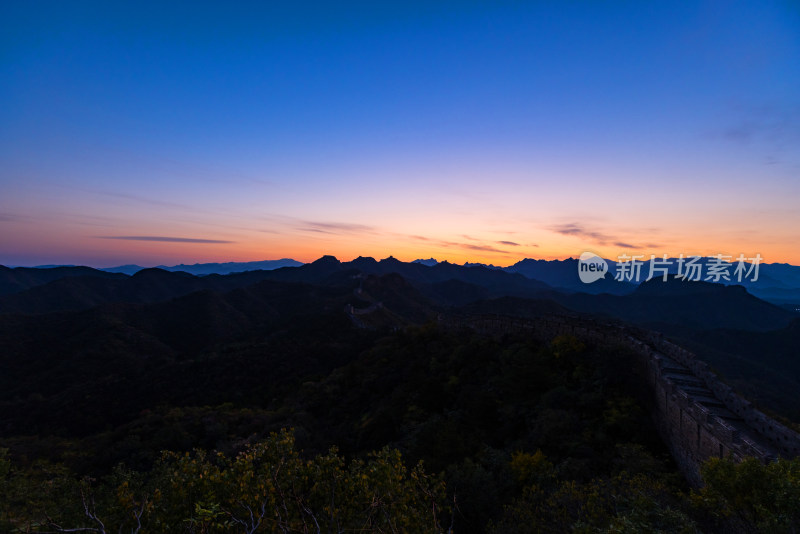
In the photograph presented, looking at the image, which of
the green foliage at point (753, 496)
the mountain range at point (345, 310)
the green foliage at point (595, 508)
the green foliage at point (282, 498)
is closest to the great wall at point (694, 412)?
the green foliage at point (753, 496)

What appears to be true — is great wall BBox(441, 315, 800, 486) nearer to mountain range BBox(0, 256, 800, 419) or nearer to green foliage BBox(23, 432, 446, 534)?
green foliage BBox(23, 432, 446, 534)

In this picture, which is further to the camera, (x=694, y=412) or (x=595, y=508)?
(x=694, y=412)

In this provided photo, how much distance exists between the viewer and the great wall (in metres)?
10.5

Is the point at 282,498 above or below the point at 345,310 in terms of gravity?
above

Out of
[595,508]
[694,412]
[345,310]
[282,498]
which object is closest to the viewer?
[282,498]

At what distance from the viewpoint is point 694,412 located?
12.3m

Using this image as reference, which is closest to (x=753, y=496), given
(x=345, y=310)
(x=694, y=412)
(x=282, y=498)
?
(x=694, y=412)

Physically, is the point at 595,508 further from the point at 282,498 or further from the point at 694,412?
the point at 282,498

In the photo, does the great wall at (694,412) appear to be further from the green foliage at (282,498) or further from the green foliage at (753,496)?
the green foliage at (282,498)

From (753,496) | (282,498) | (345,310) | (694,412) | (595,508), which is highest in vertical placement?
(753,496)

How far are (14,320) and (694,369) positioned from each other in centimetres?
9595

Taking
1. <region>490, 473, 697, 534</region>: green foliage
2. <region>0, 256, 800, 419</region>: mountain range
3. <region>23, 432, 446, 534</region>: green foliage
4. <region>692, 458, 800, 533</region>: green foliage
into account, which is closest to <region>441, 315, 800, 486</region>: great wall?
<region>692, 458, 800, 533</region>: green foliage

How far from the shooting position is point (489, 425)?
1906 cm

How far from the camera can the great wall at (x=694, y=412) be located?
10538 millimetres
